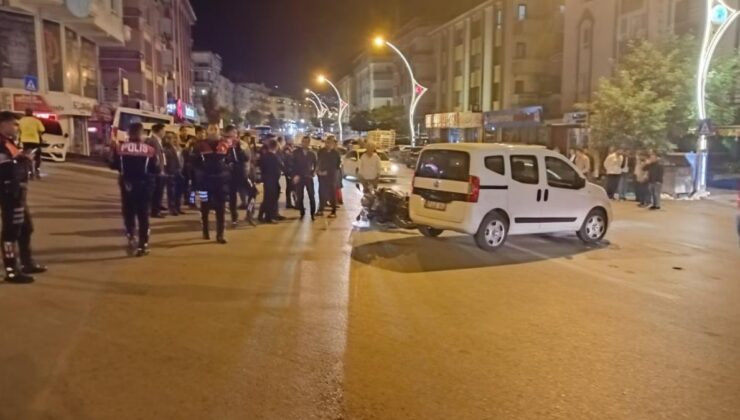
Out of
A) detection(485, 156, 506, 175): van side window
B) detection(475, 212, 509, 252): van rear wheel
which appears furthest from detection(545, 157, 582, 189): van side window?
detection(475, 212, 509, 252): van rear wheel

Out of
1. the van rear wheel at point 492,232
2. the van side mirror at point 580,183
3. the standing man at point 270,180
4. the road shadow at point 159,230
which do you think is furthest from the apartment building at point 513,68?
the road shadow at point 159,230

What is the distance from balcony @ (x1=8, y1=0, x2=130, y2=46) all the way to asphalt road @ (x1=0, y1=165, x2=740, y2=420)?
69.5ft

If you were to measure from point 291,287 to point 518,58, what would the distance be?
4769 centimetres

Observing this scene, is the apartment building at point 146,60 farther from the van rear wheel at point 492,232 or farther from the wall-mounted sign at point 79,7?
the van rear wheel at point 492,232

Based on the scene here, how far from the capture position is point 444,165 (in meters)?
11.1

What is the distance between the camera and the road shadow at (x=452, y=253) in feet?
31.7

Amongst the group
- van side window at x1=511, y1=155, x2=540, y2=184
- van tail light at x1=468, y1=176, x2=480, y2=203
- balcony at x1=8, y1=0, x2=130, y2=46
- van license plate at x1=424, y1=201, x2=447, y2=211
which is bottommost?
van license plate at x1=424, y1=201, x2=447, y2=211

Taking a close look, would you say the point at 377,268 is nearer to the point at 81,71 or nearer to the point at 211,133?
the point at 211,133

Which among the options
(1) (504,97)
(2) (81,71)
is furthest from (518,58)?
(2) (81,71)

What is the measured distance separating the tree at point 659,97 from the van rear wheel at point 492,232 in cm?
1493

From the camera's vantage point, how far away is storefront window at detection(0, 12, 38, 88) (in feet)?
89.8

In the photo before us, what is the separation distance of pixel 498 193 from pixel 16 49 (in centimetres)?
2509

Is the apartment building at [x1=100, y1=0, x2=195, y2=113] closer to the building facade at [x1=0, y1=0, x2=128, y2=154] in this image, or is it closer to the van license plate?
the building facade at [x1=0, y1=0, x2=128, y2=154]

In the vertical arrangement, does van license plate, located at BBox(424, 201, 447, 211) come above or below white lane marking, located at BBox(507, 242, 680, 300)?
above
